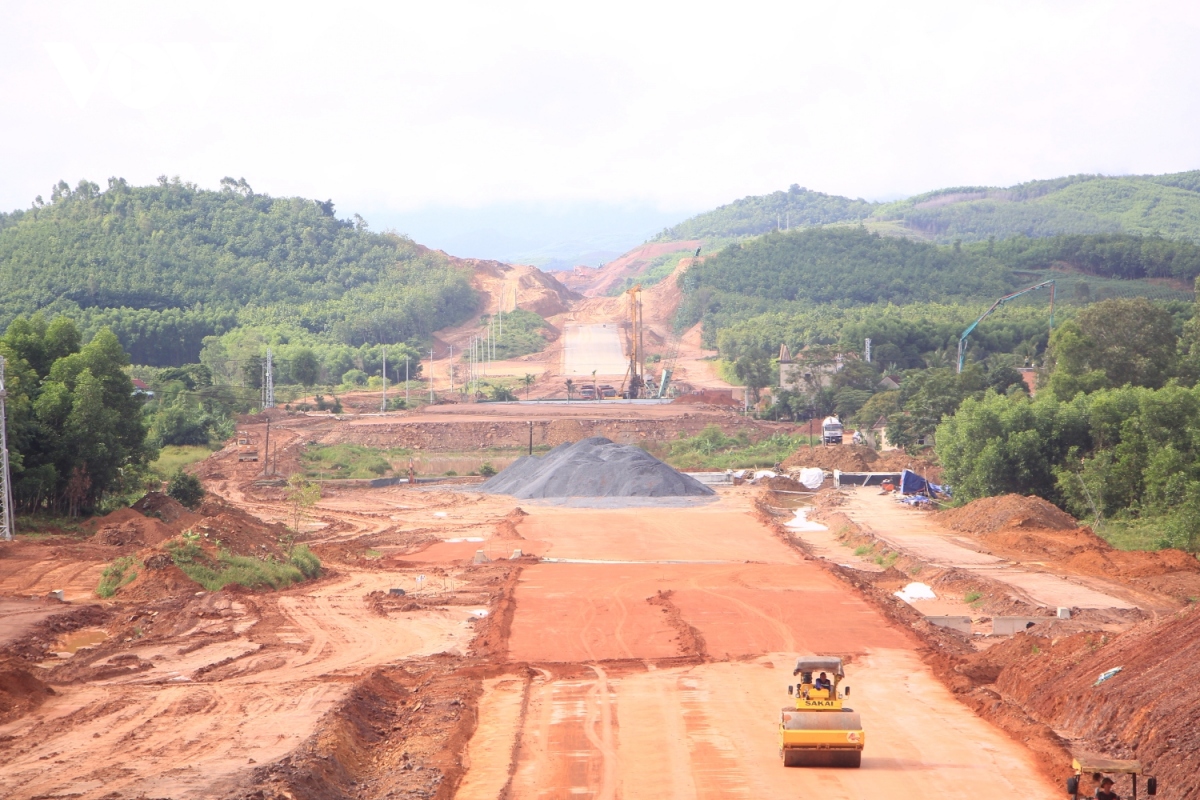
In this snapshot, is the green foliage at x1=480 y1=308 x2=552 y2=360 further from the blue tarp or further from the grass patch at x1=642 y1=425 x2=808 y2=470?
the blue tarp

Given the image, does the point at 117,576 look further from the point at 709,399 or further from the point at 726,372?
the point at 726,372

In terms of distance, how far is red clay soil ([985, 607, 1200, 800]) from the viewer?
14.0 m

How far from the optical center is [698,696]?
742 inches

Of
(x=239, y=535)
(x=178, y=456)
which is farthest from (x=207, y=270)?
(x=239, y=535)

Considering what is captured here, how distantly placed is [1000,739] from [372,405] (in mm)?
76320

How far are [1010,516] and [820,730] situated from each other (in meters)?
28.8

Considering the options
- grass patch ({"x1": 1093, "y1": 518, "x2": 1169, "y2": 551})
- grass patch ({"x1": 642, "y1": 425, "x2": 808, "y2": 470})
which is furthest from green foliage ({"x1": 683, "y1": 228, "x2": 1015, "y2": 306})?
grass patch ({"x1": 1093, "y1": 518, "x2": 1169, "y2": 551})

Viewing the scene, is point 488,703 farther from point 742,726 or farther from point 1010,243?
point 1010,243

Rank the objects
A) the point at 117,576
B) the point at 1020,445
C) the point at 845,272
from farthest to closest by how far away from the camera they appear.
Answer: the point at 845,272
the point at 1020,445
the point at 117,576

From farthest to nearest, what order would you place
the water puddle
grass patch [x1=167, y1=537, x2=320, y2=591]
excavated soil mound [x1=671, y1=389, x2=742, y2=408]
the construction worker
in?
excavated soil mound [x1=671, y1=389, x2=742, y2=408], grass patch [x1=167, y1=537, x2=320, y2=591], the water puddle, the construction worker

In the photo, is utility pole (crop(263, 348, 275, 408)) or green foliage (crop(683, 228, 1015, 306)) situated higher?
green foliage (crop(683, 228, 1015, 306))

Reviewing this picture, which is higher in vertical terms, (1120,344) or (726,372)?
(1120,344)

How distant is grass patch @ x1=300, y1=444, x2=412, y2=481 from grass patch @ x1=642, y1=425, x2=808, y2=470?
1575cm

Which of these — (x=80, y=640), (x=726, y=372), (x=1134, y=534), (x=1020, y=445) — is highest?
(x=726, y=372)
